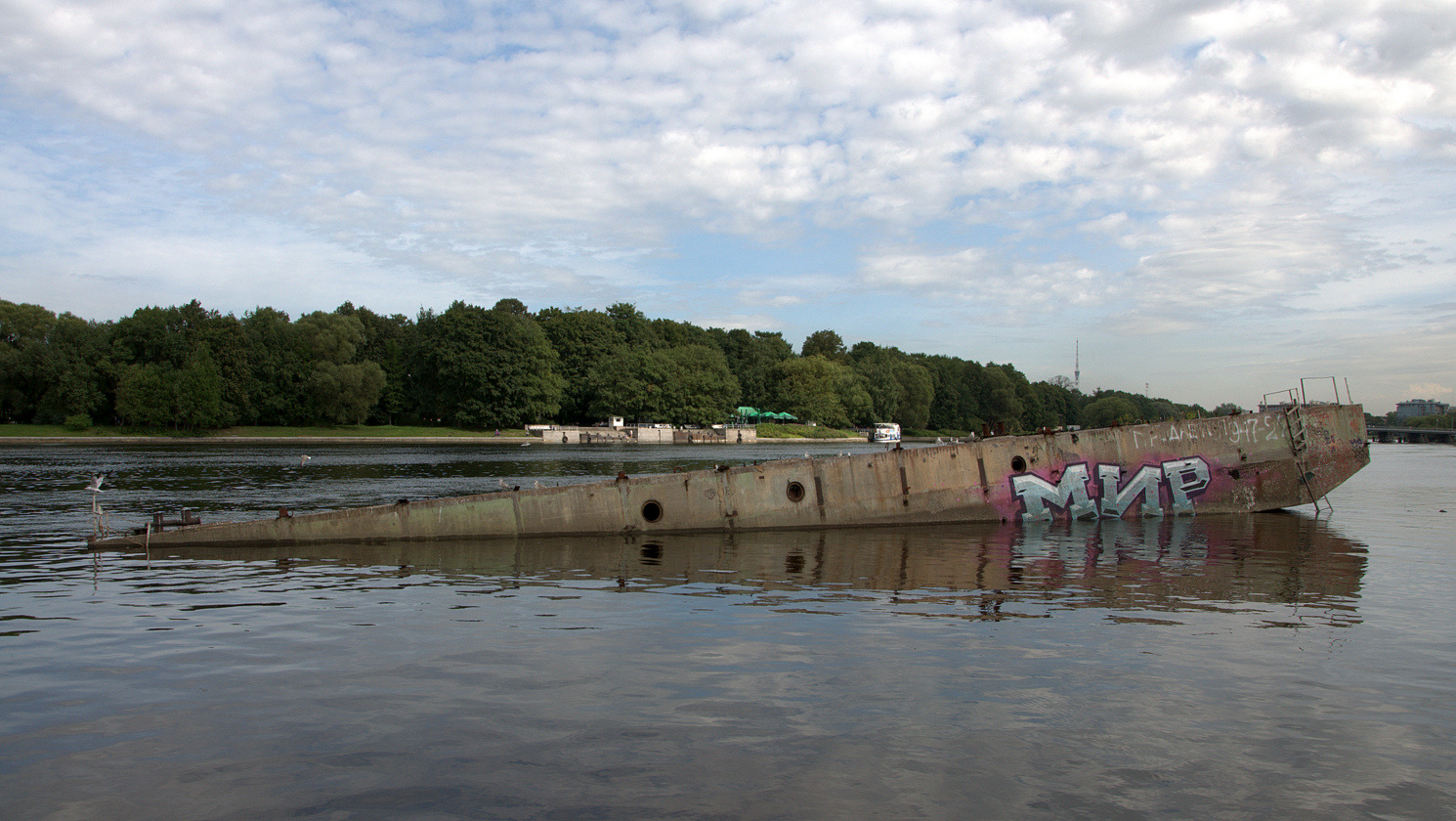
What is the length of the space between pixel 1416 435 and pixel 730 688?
231 metres

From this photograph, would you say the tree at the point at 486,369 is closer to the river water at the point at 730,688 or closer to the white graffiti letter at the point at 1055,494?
the white graffiti letter at the point at 1055,494

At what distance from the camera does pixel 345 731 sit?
8.52 meters

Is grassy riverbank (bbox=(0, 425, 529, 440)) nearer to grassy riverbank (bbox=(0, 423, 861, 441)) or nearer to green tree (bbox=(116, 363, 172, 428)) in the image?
grassy riverbank (bbox=(0, 423, 861, 441))

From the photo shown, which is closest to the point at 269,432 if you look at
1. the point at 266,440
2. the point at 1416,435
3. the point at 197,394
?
the point at 266,440

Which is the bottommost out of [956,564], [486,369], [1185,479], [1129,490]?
[956,564]

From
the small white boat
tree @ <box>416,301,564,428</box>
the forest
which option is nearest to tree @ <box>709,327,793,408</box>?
the forest

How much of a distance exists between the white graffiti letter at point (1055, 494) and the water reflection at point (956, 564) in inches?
23.6

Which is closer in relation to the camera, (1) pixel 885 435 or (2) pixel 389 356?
(2) pixel 389 356

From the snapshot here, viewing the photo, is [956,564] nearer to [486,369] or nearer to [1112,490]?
[1112,490]

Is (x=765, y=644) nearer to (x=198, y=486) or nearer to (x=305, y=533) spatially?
(x=305, y=533)

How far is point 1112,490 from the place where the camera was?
89.5 feet

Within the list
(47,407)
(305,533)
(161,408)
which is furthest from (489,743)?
(47,407)

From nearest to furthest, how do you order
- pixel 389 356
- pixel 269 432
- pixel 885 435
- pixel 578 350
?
pixel 269 432
pixel 389 356
pixel 578 350
pixel 885 435

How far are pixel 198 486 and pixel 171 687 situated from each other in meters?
35.3
